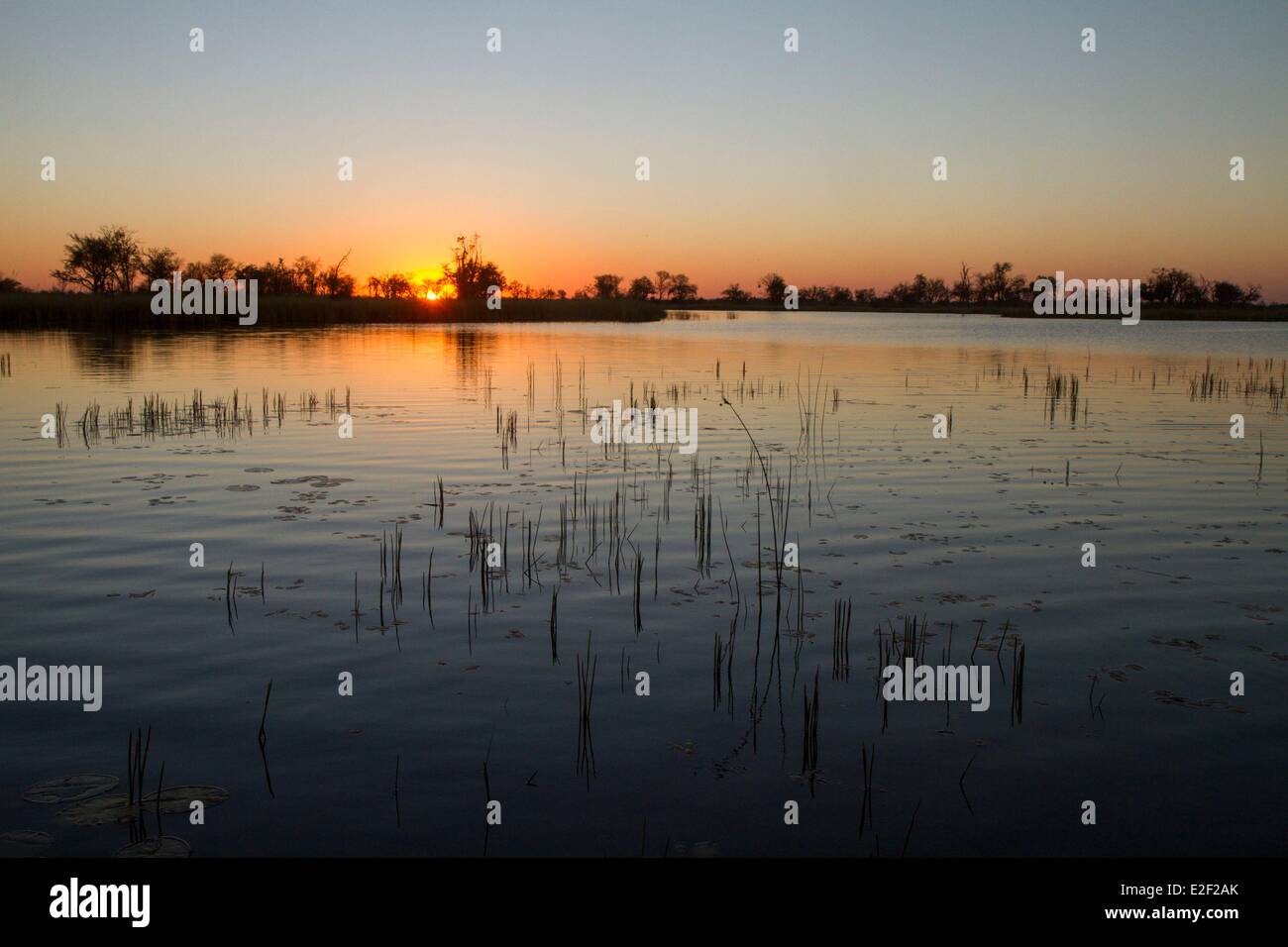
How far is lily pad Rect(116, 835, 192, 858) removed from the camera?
4.67 meters

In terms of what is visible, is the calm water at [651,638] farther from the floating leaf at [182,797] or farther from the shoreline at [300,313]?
the shoreline at [300,313]

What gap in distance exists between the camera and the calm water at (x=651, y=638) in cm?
519

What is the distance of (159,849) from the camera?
4.71m

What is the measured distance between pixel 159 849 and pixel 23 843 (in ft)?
2.17

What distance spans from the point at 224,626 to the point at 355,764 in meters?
2.82

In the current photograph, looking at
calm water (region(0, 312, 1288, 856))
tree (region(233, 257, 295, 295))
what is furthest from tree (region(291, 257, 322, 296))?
calm water (region(0, 312, 1288, 856))

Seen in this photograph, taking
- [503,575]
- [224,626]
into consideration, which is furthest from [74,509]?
[503,575]

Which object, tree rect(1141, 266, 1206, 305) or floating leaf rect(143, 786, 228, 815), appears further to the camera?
tree rect(1141, 266, 1206, 305)

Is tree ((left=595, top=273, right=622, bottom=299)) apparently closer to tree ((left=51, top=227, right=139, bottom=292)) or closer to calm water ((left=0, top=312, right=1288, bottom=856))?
tree ((left=51, top=227, right=139, bottom=292))

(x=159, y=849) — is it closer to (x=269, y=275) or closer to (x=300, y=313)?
Answer: (x=300, y=313)

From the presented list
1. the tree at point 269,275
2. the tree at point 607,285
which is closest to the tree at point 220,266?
the tree at point 269,275

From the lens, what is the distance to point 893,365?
3694 centimetres

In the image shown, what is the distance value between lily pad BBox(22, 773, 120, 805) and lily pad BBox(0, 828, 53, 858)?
12.9 inches
